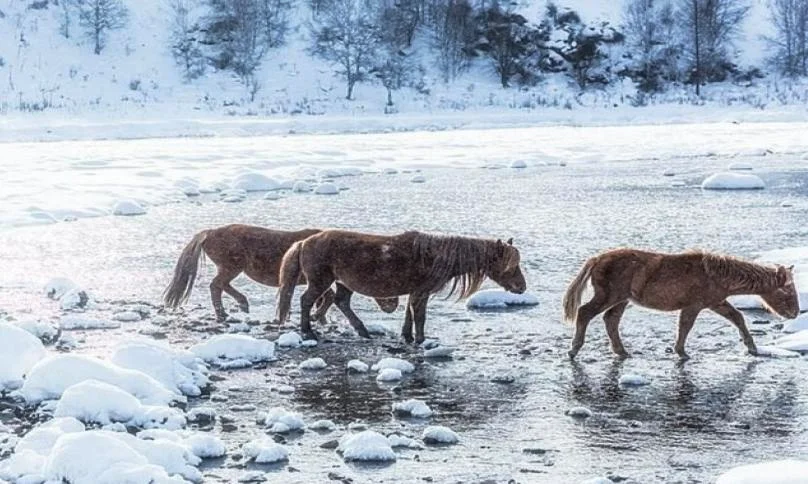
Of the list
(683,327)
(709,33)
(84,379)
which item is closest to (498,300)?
(683,327)

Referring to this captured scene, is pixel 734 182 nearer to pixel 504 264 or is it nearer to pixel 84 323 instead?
pixel 504 264

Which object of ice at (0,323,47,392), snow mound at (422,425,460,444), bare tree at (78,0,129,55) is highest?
bare tree at (78,0,129,55)

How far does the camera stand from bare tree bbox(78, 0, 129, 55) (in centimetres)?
5825

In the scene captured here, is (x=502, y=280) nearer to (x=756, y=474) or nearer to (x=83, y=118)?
(x=756, y=474)

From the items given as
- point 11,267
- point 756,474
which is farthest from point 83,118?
point 756,474

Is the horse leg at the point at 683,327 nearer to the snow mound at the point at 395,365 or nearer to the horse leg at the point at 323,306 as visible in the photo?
the snow mound at the point at 395,365

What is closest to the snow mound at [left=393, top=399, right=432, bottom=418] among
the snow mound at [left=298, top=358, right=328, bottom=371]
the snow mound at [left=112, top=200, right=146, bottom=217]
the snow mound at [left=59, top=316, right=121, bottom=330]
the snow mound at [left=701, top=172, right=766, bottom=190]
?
the snow mound at [left=298, top=358, right=328, bottom=371]

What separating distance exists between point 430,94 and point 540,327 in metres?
45.9

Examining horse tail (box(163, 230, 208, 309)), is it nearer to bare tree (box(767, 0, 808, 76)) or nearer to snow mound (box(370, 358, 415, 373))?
snow mound (box(370, 358, 415, 373))

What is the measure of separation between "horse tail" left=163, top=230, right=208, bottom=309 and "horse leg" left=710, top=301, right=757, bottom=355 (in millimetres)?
4518

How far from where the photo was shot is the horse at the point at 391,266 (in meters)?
8.98

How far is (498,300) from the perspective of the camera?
10.2 m

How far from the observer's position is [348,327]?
954cm

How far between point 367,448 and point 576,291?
3.08 meters
